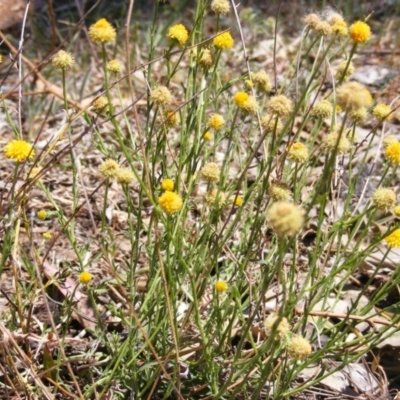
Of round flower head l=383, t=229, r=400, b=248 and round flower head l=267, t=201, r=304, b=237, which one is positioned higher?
round flower head l=267, t=201, r=304, b=237

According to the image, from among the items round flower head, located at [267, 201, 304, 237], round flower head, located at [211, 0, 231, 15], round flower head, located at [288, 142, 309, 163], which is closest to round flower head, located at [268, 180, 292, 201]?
round flower head, located at [288, 142, 309, 163]

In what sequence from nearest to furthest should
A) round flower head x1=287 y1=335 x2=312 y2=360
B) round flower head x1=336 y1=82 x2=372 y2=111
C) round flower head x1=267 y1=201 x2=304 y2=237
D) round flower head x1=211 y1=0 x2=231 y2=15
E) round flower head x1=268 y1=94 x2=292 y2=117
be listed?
round flower head x1=267 y1=201 x2=304 y2=237 → round flower head x1=336 y1=82 x2=372 y2=111 → round flower head x1=287 y1=335 x2=312 y2=360 → round flower head x1=268 y1=94 x2=292 y2=117 → round flower head x1=211 y1=0 x2=231 y2=15

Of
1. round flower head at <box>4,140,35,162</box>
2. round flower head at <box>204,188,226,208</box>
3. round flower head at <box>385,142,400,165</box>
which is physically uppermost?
round flower head at <box>385,142,400,165</box>

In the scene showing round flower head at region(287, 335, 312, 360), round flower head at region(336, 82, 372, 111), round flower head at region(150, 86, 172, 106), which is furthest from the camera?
round flower head at region(150, 86, 172, 106)

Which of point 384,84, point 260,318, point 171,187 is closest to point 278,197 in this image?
point 171,187

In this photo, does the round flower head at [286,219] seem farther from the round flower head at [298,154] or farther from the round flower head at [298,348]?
the round flower head at [298,154]

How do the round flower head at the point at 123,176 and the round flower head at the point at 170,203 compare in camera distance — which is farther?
the round flower head at the point at 123,176

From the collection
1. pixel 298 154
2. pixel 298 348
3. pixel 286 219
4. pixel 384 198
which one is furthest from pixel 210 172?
pixel 286 219

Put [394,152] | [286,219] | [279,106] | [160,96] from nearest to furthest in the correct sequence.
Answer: [286,219] < [279,106] < [160,96] < [394,152]

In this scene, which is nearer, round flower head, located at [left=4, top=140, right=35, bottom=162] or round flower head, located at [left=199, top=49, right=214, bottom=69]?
round flower head, located at [left=4, top=140, right=35, bottom=162]

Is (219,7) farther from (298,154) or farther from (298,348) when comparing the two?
(298,348)

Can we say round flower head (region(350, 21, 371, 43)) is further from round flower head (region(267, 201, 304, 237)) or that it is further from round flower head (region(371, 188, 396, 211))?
round flower head (region(267, 201, 304, 237))

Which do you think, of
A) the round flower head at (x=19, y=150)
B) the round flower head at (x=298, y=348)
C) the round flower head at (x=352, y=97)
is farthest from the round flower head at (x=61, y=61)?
the round flower head at (x=298, y=348)
